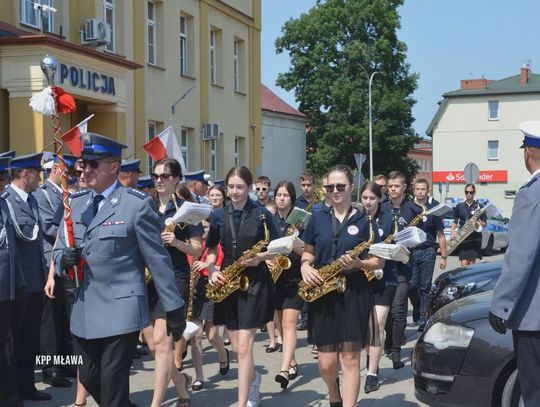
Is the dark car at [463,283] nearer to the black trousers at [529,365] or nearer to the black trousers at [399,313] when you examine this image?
the black trousers at [399,313]

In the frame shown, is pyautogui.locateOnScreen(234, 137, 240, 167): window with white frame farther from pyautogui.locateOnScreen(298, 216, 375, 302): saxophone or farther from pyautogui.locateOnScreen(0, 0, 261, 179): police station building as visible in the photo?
pyautogui.locateOnScreen(298, 216, 375, 302): saxophone

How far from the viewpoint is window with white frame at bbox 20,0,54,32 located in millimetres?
17422

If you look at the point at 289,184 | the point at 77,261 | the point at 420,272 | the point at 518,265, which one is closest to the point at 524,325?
the point at 518,265

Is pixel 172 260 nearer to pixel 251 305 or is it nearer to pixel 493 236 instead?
pixel 251 305

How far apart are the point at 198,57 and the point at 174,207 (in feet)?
62.5

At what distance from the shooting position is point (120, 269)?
5.07 metres

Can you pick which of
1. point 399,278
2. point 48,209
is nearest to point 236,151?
point 399,278

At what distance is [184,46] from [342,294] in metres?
20.3

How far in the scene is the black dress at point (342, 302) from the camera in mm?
6441

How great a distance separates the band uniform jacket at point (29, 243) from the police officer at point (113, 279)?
105 inches

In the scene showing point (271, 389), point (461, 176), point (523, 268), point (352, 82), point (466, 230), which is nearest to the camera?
point (523, 268)

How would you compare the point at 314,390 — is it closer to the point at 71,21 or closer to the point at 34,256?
the point at 34,256

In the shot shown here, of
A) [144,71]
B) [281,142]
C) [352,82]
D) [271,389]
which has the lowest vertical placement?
[271,389]

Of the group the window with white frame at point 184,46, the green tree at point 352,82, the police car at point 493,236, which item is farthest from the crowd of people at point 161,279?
the green tree at point 352,82
